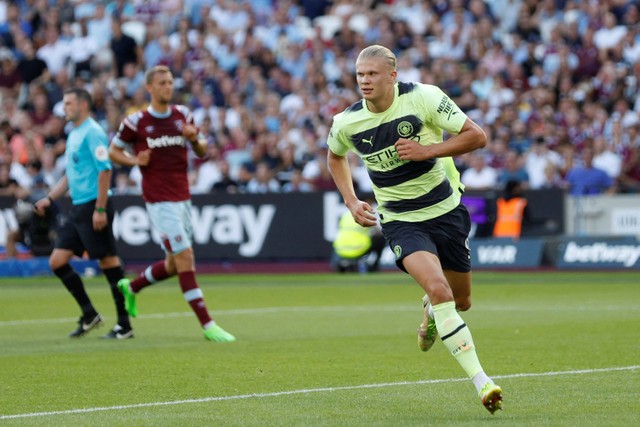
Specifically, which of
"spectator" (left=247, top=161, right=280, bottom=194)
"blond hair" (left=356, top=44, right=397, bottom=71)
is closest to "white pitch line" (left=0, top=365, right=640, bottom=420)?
"blond hair" (left=356, top=44, right=397, bottom=71)

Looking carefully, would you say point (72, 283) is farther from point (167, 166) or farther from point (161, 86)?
point (161, 86)

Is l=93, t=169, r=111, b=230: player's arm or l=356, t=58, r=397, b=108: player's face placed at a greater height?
l=356, t=58, r=397, b=108: player's face

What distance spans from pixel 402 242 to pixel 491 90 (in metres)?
19.0

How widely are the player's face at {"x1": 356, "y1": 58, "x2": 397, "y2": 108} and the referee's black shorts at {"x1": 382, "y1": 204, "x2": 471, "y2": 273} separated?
90 cm

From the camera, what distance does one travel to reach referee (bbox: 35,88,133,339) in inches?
534

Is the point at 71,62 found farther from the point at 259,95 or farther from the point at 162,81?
the point at 162,81

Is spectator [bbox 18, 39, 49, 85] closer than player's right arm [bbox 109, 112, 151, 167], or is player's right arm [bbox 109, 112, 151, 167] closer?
player's right arm [bbox 109, 112, 151, 167]

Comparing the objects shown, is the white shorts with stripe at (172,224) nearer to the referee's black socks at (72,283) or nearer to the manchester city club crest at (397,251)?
the referee's black socks at (72,283)

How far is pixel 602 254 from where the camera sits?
79.1ft

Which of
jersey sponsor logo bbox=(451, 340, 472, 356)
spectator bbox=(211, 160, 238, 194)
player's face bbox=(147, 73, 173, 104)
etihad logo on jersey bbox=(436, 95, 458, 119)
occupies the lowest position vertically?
spectator bbox=(211, 160, 238, 194)

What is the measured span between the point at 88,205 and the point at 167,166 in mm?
1077

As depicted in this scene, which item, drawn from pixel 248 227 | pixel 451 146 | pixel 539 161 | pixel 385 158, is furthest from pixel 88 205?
pixel 539 161

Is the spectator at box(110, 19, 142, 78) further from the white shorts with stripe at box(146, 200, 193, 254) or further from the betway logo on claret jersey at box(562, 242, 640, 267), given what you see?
the white shorts with stripe at box(146, 200, 193, 254)

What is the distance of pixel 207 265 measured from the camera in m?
26.4
